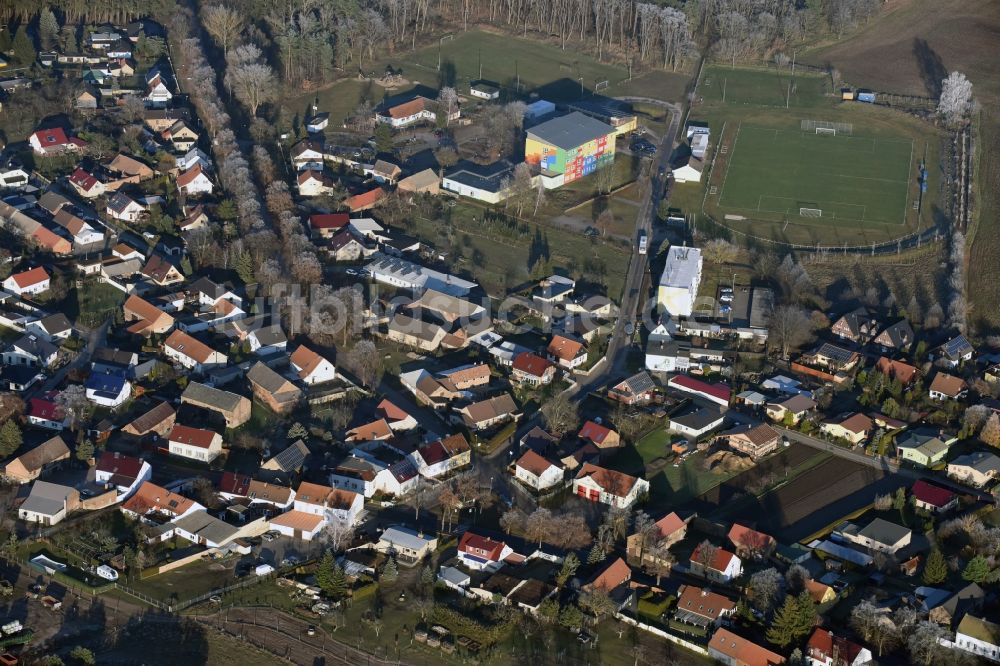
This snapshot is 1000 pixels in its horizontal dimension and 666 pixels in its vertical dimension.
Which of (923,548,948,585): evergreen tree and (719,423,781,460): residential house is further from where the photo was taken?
(719,423,781,460): residential house

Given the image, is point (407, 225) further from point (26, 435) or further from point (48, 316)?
point (26, 435)

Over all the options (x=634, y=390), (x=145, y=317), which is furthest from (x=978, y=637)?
(x=145, y=317)

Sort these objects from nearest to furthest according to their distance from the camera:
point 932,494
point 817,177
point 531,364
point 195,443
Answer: point 932,494 < point 195,443 < point 531,364 < point 817,177

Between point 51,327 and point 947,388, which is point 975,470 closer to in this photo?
point 947,388

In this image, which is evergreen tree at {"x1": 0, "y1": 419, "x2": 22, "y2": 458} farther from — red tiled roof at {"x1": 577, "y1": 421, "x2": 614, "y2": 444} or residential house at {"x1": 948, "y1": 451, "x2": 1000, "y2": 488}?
residential house at {"x1": 948, "y1": 451, "x2": 1000, "y2": 488}

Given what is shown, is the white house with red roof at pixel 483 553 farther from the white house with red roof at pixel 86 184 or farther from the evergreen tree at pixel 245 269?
the white house with red roof at pixel 86 184

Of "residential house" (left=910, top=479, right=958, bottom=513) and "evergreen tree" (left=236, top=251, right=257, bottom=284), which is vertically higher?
"evergreen tree" (left=236, top=251, right=257, bottom=284)

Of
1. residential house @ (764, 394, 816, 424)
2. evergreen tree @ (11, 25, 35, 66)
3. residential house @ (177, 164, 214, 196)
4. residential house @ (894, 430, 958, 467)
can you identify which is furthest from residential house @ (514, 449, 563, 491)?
evergreen tree @ (11, 25, 35, 66)
